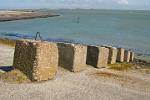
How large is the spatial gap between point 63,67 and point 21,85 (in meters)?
5.41

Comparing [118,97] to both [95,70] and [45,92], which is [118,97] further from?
[95,70]

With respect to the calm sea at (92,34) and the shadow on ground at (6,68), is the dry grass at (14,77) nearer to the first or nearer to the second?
the shadow on ground at (6,68)

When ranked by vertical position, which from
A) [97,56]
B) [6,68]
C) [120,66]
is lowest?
[120,66]

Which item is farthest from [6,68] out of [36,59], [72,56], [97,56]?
[97,56]

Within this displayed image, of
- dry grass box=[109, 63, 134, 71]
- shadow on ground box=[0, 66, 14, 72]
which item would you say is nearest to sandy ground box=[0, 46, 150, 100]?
shadow on ground box=[0, 66, 14, 72]

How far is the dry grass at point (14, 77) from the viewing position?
20523 mm

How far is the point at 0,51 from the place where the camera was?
3253cm

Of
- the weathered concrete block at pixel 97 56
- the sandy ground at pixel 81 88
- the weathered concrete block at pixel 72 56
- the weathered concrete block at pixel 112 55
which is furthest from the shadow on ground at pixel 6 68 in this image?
the weathered concrete block at pixel 112 55

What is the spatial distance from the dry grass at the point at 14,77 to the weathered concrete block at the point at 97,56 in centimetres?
763

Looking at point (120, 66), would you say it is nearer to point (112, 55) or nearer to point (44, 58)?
point (112, 55)

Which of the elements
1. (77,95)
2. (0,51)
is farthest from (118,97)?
(0,51)

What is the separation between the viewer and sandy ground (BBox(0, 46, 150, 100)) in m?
A: 18.5

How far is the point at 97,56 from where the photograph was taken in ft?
89.9

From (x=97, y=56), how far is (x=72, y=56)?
3.53m
